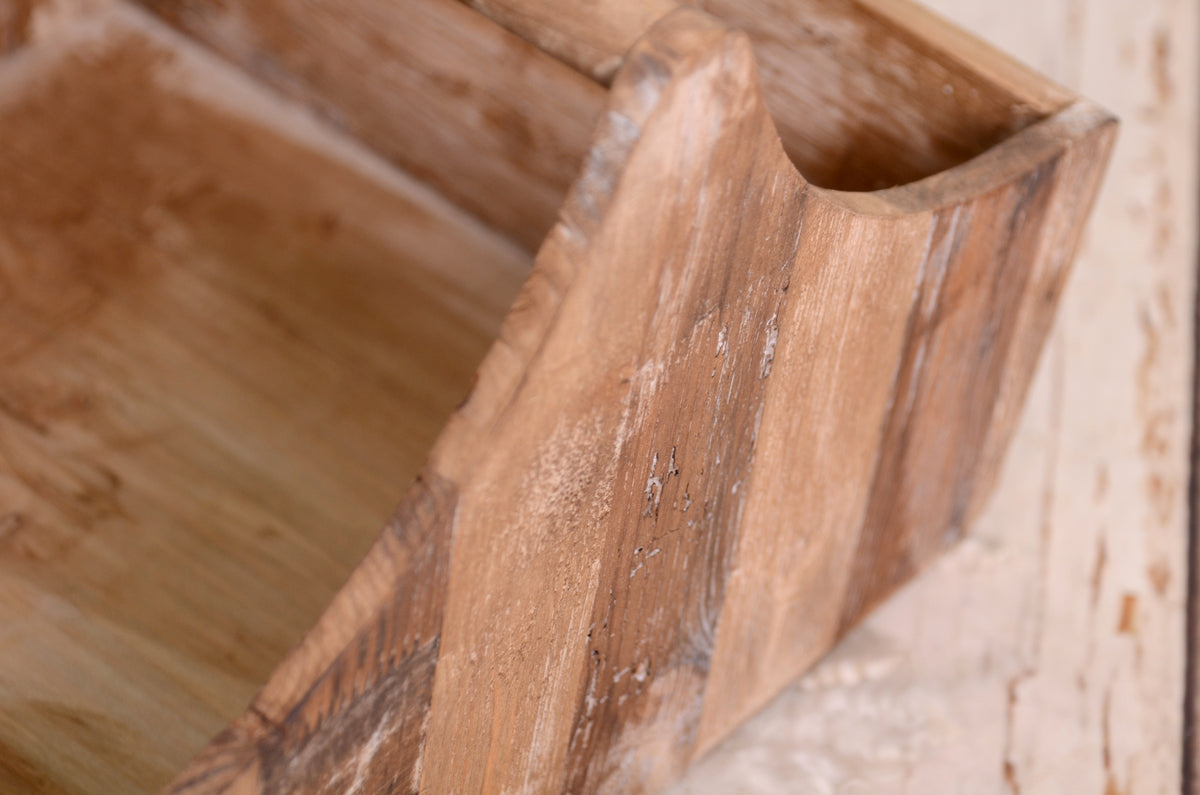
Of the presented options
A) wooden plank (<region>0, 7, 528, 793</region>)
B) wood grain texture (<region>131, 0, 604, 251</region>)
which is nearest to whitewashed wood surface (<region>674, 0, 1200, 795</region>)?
wooden plank (<region>0, 7, 528, 793</region>)

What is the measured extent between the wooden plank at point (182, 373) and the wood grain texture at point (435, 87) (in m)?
0.02

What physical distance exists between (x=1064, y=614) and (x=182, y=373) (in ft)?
1.97

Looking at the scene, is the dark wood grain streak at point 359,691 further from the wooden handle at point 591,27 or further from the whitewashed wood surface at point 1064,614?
the whitewashed wood surface at point 1064,614

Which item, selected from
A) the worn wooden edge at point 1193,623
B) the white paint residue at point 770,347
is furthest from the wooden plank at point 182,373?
the worn wooden edge at point 1193,623

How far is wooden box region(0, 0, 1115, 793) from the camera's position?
18.3 inches

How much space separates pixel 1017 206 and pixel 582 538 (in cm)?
31

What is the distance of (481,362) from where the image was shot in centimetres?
55

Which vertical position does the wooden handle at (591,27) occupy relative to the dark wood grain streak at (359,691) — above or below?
above

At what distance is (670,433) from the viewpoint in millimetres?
543

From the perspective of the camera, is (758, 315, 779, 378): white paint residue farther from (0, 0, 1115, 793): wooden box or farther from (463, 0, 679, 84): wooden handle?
(463, 0, 679, 84): wooden handle

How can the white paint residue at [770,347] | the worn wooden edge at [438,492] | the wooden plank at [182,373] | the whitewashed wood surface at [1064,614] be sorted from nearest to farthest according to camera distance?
1. the worn wooden edge at [438,492]
2. the white paint residue at [770,347]
3. the wooden plank at [182,373]
4. the whitewashed wood surface at [1064,614]

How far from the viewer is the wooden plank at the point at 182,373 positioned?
68 centimetres

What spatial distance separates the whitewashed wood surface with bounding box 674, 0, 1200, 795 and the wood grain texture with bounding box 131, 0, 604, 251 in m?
0.39

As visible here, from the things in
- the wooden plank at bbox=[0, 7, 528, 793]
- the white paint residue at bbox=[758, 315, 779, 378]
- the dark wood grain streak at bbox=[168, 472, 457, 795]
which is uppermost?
the white paint residue at bbox=[758, 315, 779, 378]
